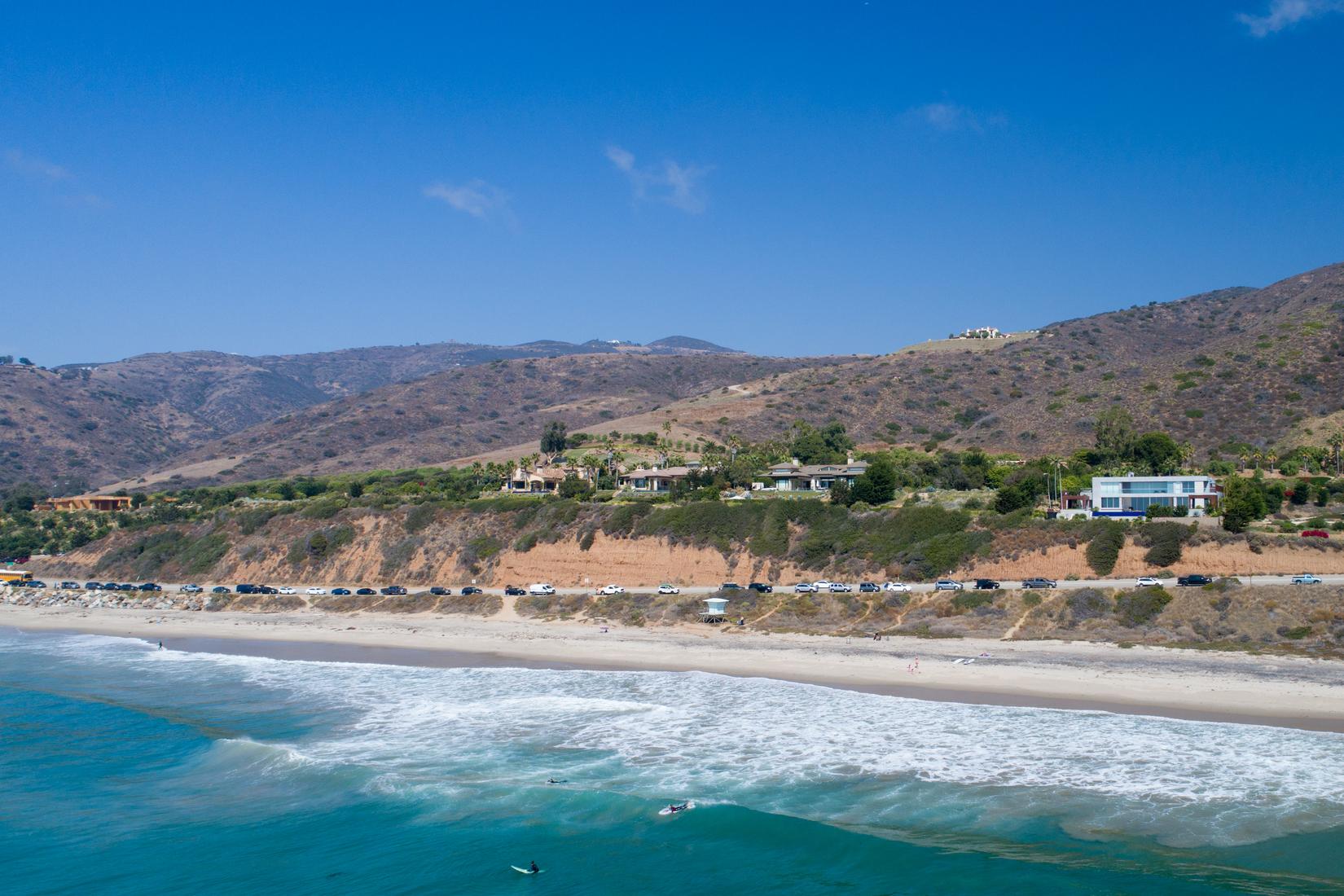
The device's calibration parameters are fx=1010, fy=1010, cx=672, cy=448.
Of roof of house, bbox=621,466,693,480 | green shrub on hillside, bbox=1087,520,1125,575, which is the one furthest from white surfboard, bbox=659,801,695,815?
roof of house, bbox=621,466,693,480

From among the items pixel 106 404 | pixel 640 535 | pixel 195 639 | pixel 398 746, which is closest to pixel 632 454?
pixel 640 535

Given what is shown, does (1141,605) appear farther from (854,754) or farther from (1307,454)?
(1307,454)

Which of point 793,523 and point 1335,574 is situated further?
point 793,523

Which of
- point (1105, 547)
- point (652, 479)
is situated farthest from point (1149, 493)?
point (652, 479)

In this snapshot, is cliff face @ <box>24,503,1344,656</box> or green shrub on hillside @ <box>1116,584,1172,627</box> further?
green shrub on hillside @ <box>1116,584,1172,627</box>

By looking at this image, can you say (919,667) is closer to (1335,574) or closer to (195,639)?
(1335,574)

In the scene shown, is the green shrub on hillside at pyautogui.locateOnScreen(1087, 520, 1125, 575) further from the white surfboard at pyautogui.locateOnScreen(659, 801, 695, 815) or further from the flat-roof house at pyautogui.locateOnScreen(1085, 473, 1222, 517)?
the white surfboard at pyautogui.locateOnScreen(659, 801, 695, 815)

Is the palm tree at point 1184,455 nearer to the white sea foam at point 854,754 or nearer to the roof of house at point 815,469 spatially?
the roof of house at point 815,469
